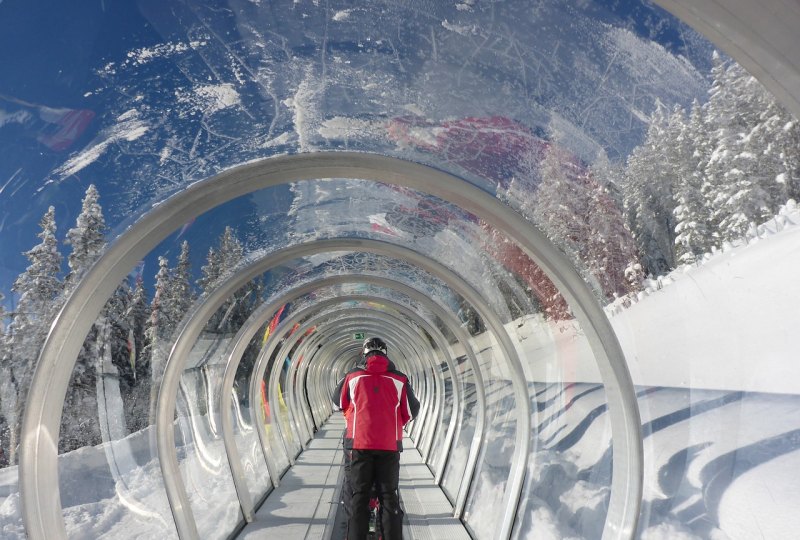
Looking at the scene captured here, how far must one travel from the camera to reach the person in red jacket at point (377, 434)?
5.95 metres

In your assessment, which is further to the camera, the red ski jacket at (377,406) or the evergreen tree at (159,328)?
the red ski jacket at (377,406)

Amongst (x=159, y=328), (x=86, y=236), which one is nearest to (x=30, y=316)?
(x=86, y=236)

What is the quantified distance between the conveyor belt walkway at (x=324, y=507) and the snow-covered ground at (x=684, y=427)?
7.05 feet

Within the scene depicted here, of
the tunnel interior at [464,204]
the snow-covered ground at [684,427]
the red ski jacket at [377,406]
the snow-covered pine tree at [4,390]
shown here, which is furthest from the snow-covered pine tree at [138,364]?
the red ski jacket at [377,406]

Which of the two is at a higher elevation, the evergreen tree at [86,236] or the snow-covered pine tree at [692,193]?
the evergreen tree at [86,236]

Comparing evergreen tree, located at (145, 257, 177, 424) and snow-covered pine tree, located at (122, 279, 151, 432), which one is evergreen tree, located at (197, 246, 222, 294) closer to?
evergreen tree, located at (145, 257, 177, 424)

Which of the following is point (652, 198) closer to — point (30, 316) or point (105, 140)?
point (105, 140)

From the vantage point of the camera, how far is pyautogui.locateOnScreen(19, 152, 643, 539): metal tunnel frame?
350 cm

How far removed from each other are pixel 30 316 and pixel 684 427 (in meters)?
3.27

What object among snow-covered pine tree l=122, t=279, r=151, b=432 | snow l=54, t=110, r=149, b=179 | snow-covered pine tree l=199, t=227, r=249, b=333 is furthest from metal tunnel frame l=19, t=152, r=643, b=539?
snow-covered pine tree l=199, t=227, r=249, b=333

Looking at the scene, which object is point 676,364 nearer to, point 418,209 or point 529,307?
point 529,307

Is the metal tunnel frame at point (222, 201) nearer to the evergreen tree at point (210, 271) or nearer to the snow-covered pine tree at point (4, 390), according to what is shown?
the snow-covered pine tree at point (4, 390)

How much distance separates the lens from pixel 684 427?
3113mm

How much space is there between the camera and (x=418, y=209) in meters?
5.84
